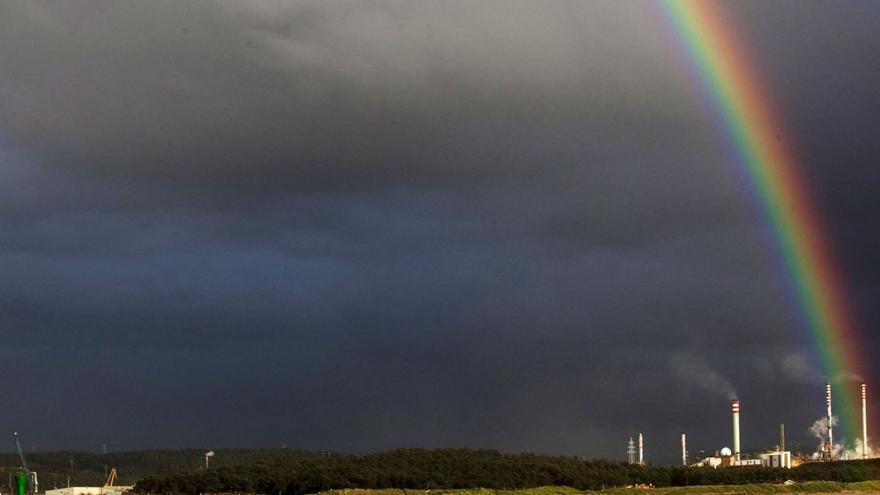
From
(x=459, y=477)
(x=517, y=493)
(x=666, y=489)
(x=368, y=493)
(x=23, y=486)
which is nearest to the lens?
(x=23, y=486)

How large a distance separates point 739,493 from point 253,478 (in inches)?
3049

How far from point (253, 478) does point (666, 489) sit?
67079 mm

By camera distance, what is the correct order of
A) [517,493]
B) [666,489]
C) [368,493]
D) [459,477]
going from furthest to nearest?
[666,489] → [459,477] → [517,493] → [368,493]

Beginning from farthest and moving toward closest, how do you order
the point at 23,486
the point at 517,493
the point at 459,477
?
the point at 459,477
the point at 517,493
the point at 23,486

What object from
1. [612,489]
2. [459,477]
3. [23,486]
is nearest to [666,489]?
[612,489]

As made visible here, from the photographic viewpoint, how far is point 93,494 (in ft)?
579

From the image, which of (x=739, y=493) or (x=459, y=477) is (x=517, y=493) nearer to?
(x=459, y=477)

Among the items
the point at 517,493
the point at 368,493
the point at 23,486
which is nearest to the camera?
the point at 23,486

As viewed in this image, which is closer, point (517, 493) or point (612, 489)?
point (517, 493)

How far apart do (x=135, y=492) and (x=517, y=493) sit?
176ft

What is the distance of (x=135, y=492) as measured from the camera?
17438 centimetres

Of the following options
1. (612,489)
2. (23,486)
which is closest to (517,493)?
(612,489)

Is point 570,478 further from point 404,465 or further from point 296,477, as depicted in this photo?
point 296,477

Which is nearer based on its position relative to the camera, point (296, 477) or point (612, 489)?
point (296, 477)
